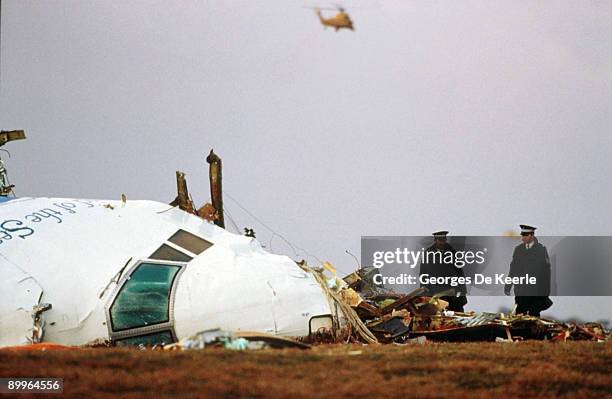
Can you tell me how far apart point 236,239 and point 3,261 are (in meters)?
4.34

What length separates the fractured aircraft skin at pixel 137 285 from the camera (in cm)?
1571

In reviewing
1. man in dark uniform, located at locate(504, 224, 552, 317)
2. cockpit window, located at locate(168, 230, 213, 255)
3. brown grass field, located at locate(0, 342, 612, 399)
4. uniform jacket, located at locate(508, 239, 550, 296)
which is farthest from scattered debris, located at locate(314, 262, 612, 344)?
brown grass field, located at locate(0, 342, 612, 399)

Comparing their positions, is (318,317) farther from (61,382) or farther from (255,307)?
(61,382)

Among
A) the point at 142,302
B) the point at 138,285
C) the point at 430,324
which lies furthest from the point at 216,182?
the point at 430,324

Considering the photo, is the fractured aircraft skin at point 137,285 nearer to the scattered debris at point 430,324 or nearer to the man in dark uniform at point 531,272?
the scattered debris at point 430,324

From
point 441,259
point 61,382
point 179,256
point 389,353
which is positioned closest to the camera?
point 61,382

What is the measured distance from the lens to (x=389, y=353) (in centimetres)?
1264

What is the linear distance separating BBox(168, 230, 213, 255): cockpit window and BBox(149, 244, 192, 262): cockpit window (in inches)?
9.2

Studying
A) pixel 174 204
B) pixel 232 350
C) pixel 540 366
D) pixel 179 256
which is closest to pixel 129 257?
pixel 179 256

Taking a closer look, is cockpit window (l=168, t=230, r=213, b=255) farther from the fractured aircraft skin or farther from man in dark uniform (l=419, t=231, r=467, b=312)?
man in dark uniform (l=419, t=231, r=467, b=312)

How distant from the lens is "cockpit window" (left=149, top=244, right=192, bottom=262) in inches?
656

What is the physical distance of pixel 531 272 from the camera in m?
21.3

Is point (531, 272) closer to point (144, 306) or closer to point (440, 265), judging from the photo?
point (440, 265)

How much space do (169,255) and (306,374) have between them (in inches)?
267
